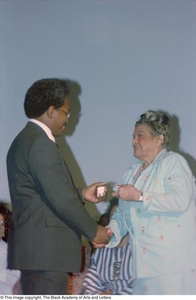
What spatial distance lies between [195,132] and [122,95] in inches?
13.6

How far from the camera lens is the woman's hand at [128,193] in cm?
143

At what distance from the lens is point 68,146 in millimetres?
1768

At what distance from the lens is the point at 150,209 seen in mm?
1398

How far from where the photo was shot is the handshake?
140 centimetres

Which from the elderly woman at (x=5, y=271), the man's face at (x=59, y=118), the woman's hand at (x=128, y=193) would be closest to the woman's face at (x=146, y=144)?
the woman's hand at (x=128, y=193)

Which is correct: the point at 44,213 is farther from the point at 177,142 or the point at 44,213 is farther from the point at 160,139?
the point at 177,142

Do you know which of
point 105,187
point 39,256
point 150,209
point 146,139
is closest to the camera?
point 39,256

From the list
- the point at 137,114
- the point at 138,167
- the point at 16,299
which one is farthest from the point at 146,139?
the point at 16,299

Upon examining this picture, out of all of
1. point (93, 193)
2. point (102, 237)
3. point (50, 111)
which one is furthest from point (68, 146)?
point (102, 237)

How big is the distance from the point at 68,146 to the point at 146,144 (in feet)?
1.30

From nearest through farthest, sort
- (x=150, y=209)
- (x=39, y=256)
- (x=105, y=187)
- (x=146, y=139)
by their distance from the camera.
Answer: (x=39, y=256)
(x=150, y=209)
(x=146, y=139)
(x=105, y=187)

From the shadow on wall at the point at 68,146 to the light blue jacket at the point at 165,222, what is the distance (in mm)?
323

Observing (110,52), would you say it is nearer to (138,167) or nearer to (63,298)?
(138,167)

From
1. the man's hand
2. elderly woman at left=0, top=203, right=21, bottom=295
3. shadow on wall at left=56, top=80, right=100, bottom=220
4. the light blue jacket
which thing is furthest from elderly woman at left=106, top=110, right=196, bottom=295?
elderly woman at left=0, top=203, right=21, bottom=295
